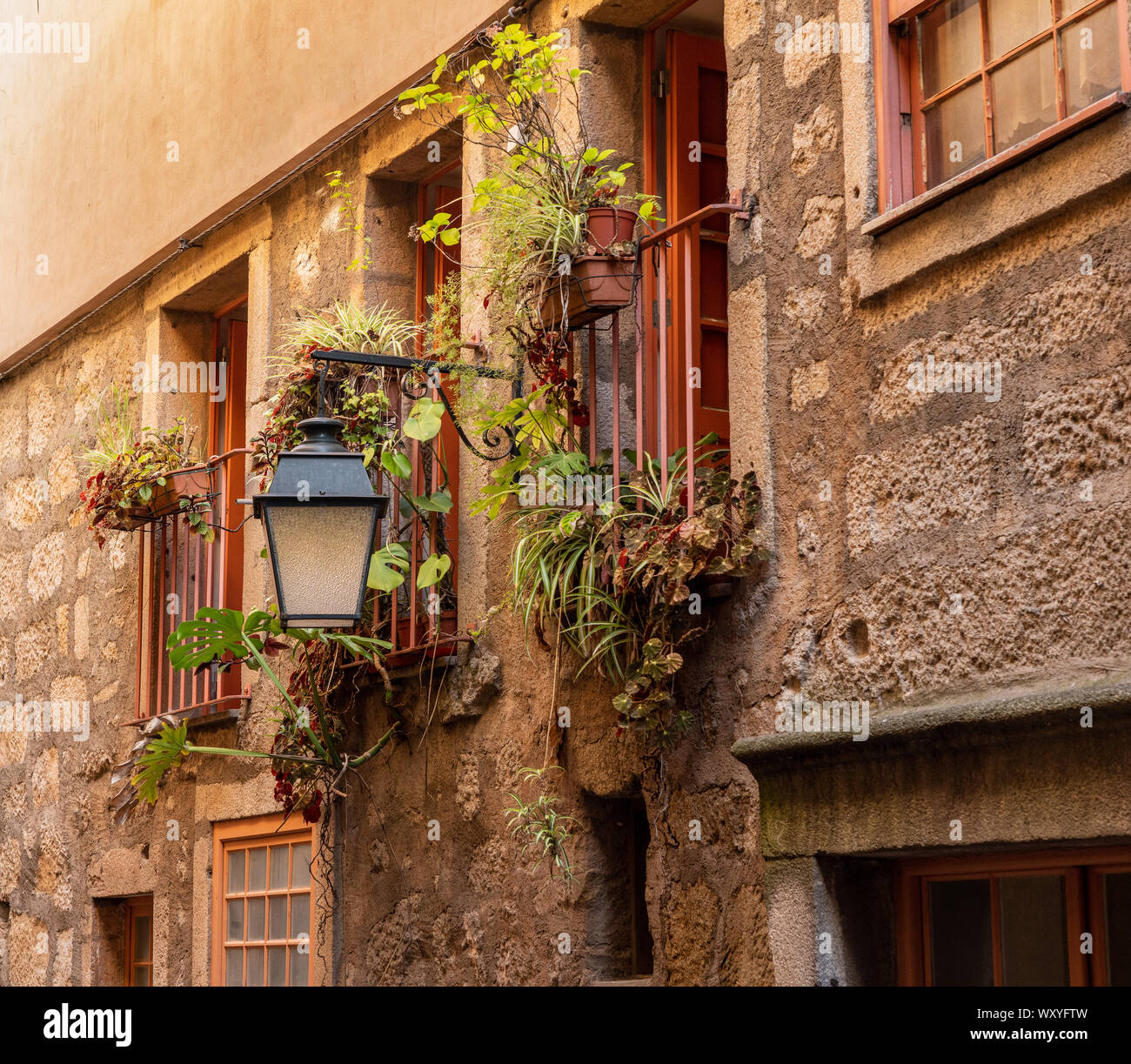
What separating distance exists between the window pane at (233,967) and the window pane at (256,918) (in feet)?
0.37

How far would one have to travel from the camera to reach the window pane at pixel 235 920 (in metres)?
7.15

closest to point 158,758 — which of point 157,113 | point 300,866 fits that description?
point 300,866

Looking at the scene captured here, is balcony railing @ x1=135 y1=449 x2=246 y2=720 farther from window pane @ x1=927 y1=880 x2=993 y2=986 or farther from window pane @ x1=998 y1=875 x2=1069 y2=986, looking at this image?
window pane @ x1=998 y1=875 x2=1069 y2=986

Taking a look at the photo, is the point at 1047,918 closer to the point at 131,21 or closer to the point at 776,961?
the point at 776,961

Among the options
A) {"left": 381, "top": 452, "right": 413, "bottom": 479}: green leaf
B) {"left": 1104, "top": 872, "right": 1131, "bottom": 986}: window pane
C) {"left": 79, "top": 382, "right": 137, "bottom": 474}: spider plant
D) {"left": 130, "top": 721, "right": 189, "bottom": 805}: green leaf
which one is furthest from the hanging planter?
{"left": 1104, "top": 872, "right": 1131, "bottom": 986}: window pane

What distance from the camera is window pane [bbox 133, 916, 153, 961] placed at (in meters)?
8.26

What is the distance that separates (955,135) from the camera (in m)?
4.24

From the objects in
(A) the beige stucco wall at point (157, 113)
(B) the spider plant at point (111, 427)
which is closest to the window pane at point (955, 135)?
(A) the beige stucco wall at point (157, 113)

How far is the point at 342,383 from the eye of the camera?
6.17 m

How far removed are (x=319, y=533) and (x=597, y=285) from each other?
1076mm

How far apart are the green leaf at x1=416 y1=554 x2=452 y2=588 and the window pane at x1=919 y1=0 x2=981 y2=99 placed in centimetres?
223

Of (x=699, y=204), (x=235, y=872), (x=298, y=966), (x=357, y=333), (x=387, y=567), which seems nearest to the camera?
(x=387, y=567)

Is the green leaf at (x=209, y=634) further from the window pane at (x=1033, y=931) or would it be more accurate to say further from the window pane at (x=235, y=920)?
the window pane at (x=1033, y=931)

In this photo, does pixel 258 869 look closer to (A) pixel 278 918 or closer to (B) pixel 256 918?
(B) pixel 256 918
